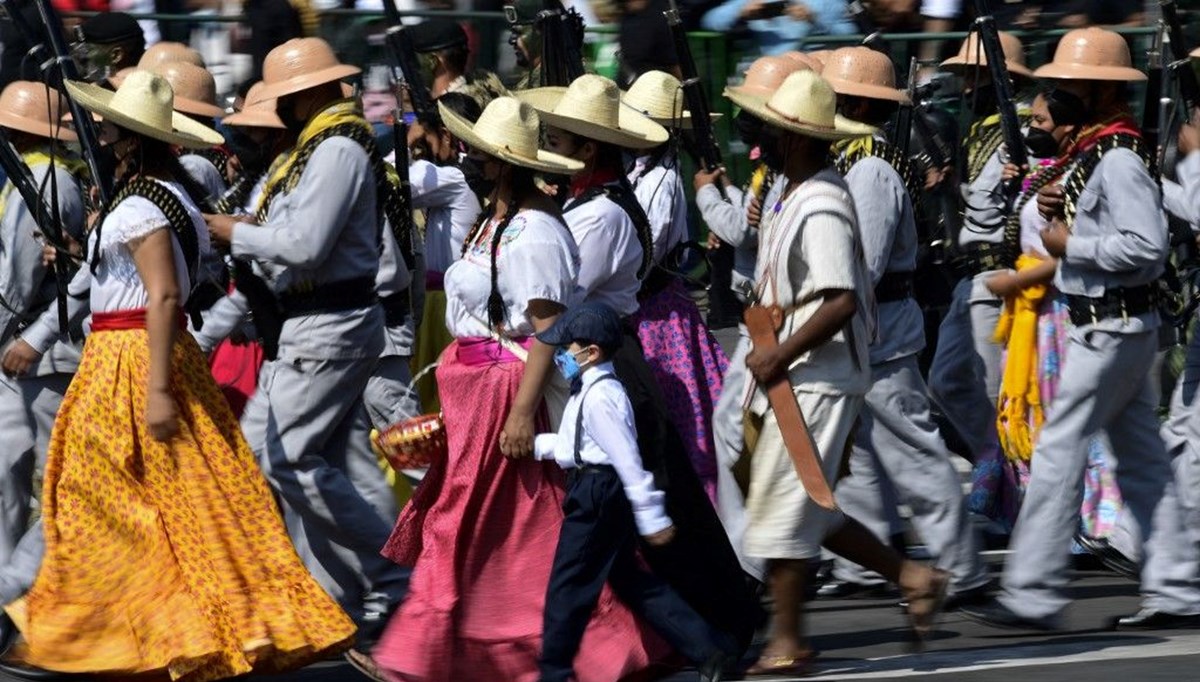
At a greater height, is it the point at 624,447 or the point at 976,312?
the point at 624,447

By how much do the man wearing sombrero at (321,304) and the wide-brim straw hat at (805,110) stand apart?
1428 millimetres

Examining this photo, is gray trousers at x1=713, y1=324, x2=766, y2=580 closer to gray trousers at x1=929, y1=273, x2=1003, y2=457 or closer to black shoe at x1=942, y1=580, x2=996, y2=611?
black shoe at x1=942, y1=580, x2=996, y2=611

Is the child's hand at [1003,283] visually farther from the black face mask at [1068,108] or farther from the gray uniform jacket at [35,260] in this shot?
the gray uniform jacket at [35,260]

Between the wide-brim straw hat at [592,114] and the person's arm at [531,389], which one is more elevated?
the wide-brim straw hat at [592,114]

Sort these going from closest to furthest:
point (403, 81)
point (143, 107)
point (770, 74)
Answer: point (143, 107) < point (770, 74) < point (403, 81)

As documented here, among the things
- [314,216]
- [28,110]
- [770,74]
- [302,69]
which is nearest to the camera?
[314,216]

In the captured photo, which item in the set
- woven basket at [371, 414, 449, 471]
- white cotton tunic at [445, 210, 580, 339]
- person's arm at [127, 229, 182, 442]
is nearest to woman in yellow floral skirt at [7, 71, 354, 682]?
person's arm at [127, 229, 182, 442]

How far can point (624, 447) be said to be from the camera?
7148mm

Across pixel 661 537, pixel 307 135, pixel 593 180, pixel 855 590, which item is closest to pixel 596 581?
pixel 661 537

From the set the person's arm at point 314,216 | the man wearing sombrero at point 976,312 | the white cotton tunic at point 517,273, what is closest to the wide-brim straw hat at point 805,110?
the white cotton tunic at point 517,273

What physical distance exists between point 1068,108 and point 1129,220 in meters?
0.55

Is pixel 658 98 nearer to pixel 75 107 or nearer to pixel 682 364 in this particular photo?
pixel 682 364

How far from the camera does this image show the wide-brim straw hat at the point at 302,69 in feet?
28.0

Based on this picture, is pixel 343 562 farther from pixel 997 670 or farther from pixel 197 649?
pixel 997 670
